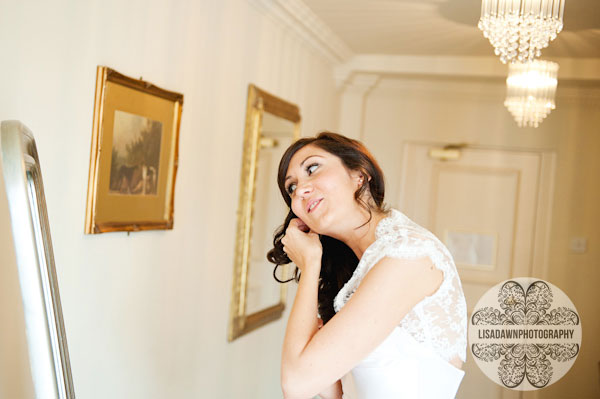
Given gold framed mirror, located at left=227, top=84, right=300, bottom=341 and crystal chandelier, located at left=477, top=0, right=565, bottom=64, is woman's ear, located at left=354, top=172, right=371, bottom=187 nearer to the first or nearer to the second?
crystal chandelier, located at left=477, top=0, right=565, bottom=64

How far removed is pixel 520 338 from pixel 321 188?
197 centimetres

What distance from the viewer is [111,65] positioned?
1.88 m

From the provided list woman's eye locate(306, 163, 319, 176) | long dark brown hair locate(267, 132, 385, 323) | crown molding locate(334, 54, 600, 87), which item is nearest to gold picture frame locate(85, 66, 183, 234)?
long dark brown hair locate(267, 132, 385, 323)

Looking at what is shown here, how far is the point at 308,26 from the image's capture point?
135 inches

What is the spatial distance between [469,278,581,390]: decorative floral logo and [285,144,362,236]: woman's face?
1.84 metres

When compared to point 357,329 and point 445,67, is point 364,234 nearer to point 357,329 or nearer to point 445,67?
point 357,329

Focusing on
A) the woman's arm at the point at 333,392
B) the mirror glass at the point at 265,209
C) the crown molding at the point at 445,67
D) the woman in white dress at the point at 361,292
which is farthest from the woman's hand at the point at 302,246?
the crown molding at the point at 445,67

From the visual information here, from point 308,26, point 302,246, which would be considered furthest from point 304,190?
point 308,26

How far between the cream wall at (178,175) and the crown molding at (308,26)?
45mm

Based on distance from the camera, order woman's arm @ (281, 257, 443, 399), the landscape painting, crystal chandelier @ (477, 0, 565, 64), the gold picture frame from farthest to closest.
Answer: crystal chandelier @ (477, 0, 565, 64) → the landscape painting → the gold picture frame → woman's arm @ (281, 257, 443, 399)

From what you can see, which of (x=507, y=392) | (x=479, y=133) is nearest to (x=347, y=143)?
(x=507, y=392)

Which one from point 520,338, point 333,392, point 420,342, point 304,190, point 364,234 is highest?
point 304,190

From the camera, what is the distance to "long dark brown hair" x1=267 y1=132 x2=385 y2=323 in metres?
1.60

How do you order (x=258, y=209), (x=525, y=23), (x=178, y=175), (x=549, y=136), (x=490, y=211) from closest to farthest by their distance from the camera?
1. (x=525, y=23)
2. (x=178, y=175)
3. (x=258, y=209)
4. (x=549, y=136)
5. (x=490, y=211)
